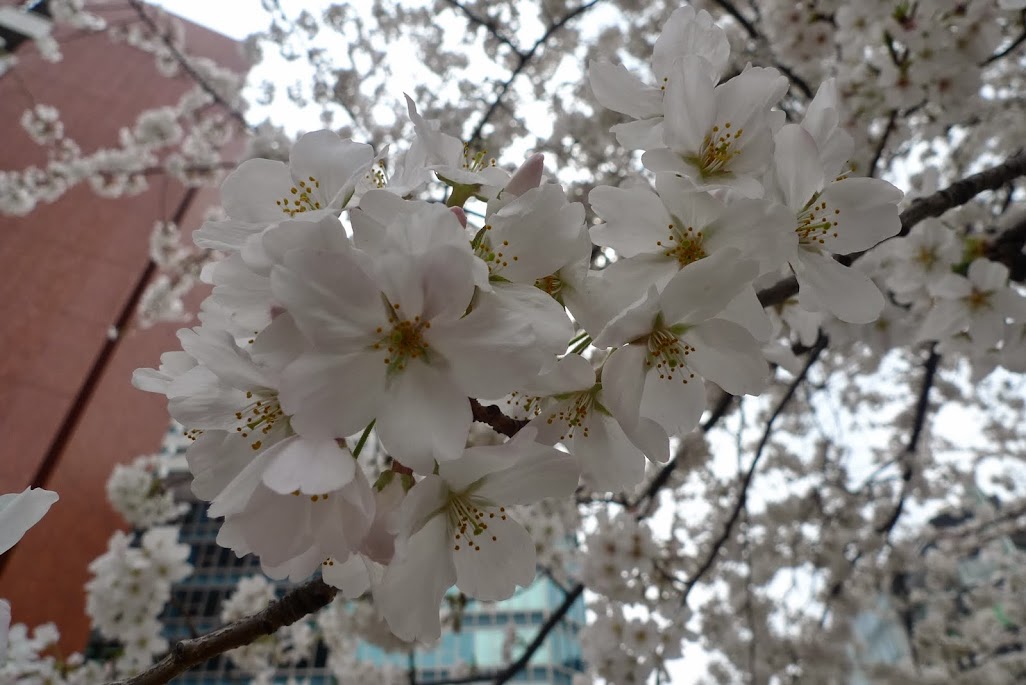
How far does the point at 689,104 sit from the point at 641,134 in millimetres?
96

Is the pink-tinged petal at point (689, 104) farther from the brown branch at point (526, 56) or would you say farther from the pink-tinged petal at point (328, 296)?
the brown branch at point (526, 56)

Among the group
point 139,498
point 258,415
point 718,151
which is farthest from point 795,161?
point 139,498

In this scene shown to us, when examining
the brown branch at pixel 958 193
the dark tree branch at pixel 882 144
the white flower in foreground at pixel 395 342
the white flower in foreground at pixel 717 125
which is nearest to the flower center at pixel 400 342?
the white flower in foreground at pixel 395 342

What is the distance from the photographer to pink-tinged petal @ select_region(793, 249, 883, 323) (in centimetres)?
79

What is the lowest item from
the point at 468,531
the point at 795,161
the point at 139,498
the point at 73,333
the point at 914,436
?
the point at 468,531

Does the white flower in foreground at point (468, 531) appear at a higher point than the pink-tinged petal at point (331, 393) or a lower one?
lower

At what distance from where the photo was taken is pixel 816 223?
0.83 metres

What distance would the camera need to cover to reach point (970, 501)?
627cm

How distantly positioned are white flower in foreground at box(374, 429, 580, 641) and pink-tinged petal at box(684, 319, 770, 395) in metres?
0.20

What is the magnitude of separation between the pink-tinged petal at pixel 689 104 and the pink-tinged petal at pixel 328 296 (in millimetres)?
418

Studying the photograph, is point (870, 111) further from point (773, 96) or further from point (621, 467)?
point (621, 467)

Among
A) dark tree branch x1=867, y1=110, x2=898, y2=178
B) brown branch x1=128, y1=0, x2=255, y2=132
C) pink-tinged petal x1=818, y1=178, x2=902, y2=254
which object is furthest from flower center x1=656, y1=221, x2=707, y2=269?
brown branch x1=128, y1=0, x2=255, y2=132

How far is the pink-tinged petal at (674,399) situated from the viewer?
72cm

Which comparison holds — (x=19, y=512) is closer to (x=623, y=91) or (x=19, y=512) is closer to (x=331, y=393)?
(x=331, y=393)
